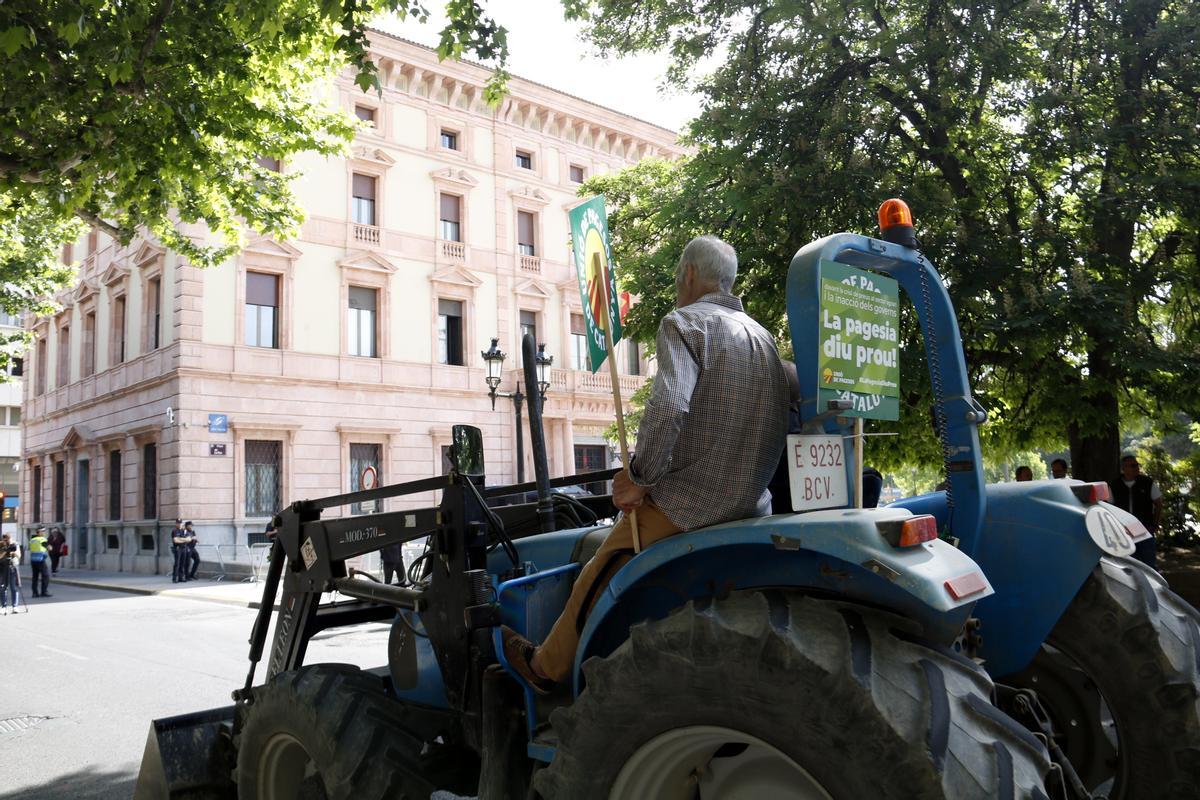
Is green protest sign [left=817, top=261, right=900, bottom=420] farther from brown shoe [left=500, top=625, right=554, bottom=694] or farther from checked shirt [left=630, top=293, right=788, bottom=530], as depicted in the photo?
brown shoe [left=500, top=625, right=554, bottom=694]

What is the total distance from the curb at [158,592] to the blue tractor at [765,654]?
11.9m

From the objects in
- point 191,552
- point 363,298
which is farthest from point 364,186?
point 191,552

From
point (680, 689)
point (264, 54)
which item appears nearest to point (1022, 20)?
point (264, 54)

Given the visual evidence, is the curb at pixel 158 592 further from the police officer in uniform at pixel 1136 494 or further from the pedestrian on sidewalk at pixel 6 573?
the police officer in uniform at pixel 1136 494

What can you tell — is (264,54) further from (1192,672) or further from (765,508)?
(1192,672)

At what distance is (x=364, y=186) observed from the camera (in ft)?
93.1

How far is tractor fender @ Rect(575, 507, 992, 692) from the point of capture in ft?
6.61

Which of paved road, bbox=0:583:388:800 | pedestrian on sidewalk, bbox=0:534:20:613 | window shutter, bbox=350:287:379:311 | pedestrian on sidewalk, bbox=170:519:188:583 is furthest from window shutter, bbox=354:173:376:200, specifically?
paved road, bbox=0:583:388:800

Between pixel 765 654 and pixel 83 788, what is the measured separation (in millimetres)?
5175

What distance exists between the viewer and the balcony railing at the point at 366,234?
27839 millimetres

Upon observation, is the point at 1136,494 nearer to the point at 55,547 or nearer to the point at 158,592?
the point at 158,592

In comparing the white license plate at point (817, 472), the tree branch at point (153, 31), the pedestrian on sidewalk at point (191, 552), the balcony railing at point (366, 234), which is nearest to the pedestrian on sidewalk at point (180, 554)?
the pedestrian on sidewalk at point (191, 552)

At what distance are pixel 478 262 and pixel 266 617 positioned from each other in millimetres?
27353

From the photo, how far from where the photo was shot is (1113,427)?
34.7 feet
